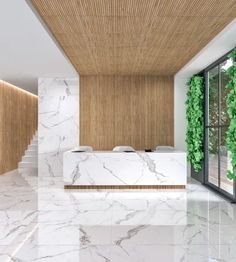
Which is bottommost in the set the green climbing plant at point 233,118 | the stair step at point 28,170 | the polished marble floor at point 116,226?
the polished marble floor at point 116,226

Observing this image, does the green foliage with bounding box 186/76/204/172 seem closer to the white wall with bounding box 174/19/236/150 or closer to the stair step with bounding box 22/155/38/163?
the white wall with bounding box 174/19/236/150

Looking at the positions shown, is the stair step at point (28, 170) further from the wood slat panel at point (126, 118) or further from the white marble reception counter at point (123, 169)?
the white marble reception counter at point (123, 169)

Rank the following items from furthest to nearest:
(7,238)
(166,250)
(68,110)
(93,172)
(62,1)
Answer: (68,110) < (93,172) < (62,1) < (7,238) < (166,250)

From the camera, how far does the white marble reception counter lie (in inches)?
282

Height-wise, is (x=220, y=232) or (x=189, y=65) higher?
(x=189, y=65)

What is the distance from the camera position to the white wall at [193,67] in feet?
17.5

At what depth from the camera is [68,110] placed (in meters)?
9.07

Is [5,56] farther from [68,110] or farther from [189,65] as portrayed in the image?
[189,65]

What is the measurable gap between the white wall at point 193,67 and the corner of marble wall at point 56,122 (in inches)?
99.9

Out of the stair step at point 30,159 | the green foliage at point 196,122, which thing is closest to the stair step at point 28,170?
the stair step at point 30,159

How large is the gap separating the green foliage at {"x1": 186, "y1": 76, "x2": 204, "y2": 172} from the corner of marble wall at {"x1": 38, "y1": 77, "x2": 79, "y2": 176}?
2.84m

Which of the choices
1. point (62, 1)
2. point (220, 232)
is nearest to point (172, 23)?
point (62, 1)

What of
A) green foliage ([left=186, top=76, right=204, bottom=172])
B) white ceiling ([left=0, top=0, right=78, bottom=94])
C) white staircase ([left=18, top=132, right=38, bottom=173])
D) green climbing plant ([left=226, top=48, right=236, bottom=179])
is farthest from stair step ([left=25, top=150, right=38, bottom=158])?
green climbing plant ([left=226, top=48, right=236, bottom=179])

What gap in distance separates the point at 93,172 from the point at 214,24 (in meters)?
3.69
